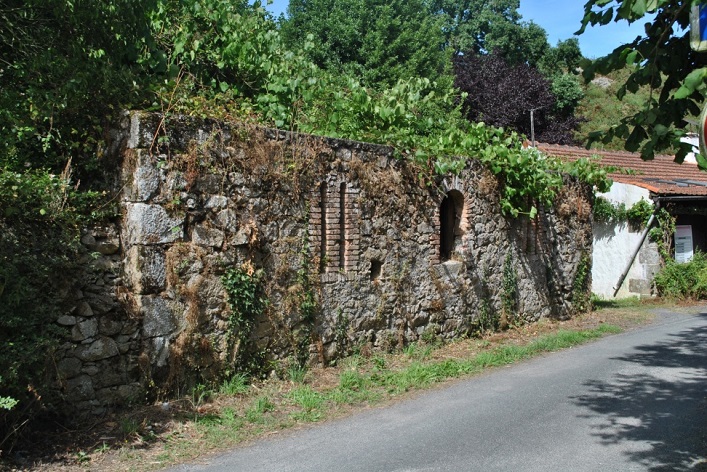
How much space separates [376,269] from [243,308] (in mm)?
2521

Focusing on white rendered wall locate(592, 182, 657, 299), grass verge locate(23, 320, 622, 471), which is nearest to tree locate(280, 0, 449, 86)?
white rendered wall locate(592, 182, 657, 299)

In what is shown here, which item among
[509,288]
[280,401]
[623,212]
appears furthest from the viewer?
[623,212]

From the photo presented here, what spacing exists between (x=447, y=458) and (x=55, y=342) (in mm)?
3590

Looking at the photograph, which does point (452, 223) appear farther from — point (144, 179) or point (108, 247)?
point (108, 247)

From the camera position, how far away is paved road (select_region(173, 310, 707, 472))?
5.65 m

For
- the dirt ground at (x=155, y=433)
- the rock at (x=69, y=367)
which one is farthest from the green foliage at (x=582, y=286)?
the rock at (x=69, y=367)

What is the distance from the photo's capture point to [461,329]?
10.9 meters

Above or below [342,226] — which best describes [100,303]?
below

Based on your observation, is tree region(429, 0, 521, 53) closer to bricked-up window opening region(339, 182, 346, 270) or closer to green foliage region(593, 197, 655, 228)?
green foliage region(593, 197, 655, 228)

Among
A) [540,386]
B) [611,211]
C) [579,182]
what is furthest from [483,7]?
[540,386]

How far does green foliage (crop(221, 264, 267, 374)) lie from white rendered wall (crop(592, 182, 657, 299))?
12.6m

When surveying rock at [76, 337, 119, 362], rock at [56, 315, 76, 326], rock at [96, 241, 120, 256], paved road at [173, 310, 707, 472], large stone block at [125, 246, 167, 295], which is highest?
rock at [96, 241, 120, 256]

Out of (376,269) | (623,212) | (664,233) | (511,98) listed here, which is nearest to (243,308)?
(376,269)

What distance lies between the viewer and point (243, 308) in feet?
25.2
